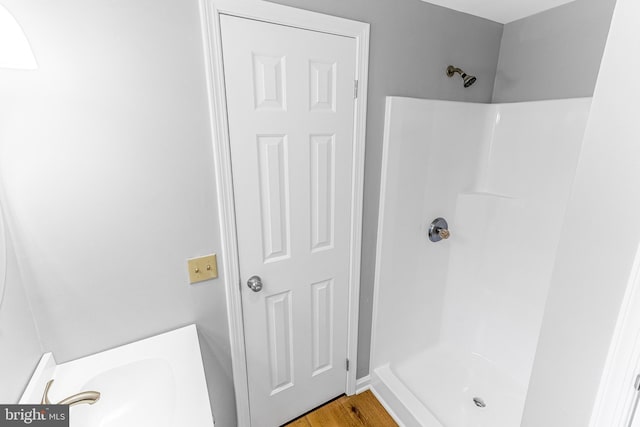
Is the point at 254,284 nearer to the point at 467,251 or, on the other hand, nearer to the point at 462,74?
the point at 467,251

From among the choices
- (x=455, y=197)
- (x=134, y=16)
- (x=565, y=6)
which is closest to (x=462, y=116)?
(x=455, y=197)

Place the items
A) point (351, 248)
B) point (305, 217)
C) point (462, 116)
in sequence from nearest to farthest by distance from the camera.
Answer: point (305, 217) < point (351, 248) < point (462, 116)

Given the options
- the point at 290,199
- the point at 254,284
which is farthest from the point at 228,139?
the point at 254,284

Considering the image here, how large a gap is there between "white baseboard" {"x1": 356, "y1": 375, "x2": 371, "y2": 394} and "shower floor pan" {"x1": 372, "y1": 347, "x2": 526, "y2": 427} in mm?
35

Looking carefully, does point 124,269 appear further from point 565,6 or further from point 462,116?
point 565,6

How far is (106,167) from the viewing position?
0.99 metres

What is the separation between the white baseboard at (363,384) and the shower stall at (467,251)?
3cm

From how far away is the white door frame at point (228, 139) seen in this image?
105 cm

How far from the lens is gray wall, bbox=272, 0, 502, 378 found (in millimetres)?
1353

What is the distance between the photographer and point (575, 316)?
748 millimetres

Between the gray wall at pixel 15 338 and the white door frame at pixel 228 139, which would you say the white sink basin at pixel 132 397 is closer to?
the gray wall at pixel 15 338

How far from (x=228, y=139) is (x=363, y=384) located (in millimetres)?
1667

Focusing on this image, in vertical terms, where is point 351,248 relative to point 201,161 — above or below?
below

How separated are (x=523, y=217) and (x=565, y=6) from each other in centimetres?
110
